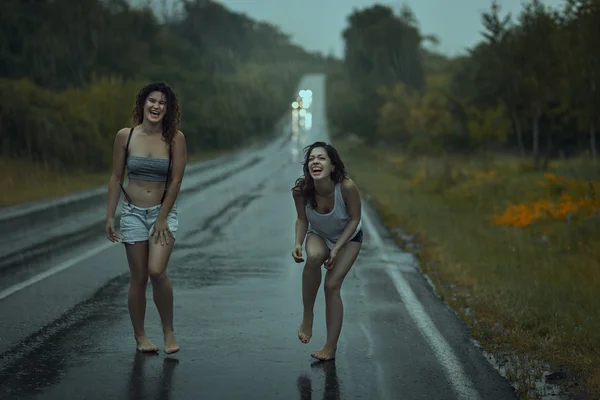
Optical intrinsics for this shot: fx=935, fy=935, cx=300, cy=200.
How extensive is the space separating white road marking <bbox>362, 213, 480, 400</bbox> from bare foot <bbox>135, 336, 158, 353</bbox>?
6.65 ft

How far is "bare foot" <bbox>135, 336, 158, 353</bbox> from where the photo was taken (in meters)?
6.61

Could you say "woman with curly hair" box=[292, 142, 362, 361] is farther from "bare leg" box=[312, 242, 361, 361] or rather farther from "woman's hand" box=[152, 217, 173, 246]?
"woman's hand" box=[152, 217, 173, 246]

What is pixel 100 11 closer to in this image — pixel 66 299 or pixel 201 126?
pixel 201 126

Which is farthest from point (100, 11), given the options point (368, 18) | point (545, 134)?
point (368, 18)

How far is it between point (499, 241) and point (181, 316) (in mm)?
7655

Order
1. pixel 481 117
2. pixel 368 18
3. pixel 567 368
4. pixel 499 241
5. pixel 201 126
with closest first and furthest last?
pixel 567 368 → pixel 499 241 → pixel 481 117 → pixel 201 126 → pixel 368 18

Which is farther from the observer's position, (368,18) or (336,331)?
(368,18)

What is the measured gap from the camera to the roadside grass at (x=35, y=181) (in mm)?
24000

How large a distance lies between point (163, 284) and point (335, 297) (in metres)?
1.21

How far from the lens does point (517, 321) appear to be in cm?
801

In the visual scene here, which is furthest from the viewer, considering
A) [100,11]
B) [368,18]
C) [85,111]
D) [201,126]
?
[368,18]

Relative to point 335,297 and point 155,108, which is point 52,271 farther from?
point 335,297

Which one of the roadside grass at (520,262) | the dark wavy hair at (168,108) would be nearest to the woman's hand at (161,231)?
the dark wavy hair at (168,108)

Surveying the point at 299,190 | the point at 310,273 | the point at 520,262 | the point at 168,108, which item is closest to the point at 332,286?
the point at 310,273
